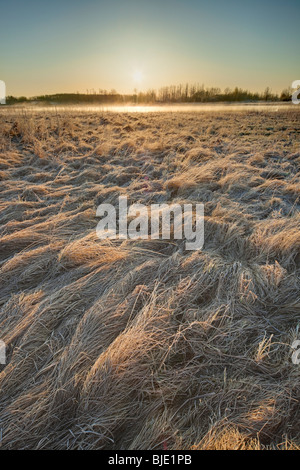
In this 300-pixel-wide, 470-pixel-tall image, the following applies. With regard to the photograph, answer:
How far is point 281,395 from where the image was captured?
1.11 metres

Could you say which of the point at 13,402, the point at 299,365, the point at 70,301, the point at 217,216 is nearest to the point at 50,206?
the point at 70,301

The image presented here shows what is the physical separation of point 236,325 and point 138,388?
67 centimetres

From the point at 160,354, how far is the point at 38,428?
24.4 inches

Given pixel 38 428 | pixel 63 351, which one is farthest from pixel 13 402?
pixel 63 351

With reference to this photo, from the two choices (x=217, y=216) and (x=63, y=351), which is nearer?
(x=63, y=351)

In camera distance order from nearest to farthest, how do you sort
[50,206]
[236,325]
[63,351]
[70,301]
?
[63,351] → [236,325] → [70,301] → [50,206]

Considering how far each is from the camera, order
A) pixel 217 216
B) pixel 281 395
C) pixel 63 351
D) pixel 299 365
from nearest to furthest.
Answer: pixel 281 395
pixel 299 365
pixel 63 351
pixel 217 216

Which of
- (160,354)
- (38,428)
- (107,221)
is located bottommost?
(38,428)

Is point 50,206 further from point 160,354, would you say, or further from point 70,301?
point 160,354

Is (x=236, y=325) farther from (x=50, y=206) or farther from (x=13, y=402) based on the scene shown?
(x=50, y=206)

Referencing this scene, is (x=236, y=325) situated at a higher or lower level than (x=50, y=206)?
lower
